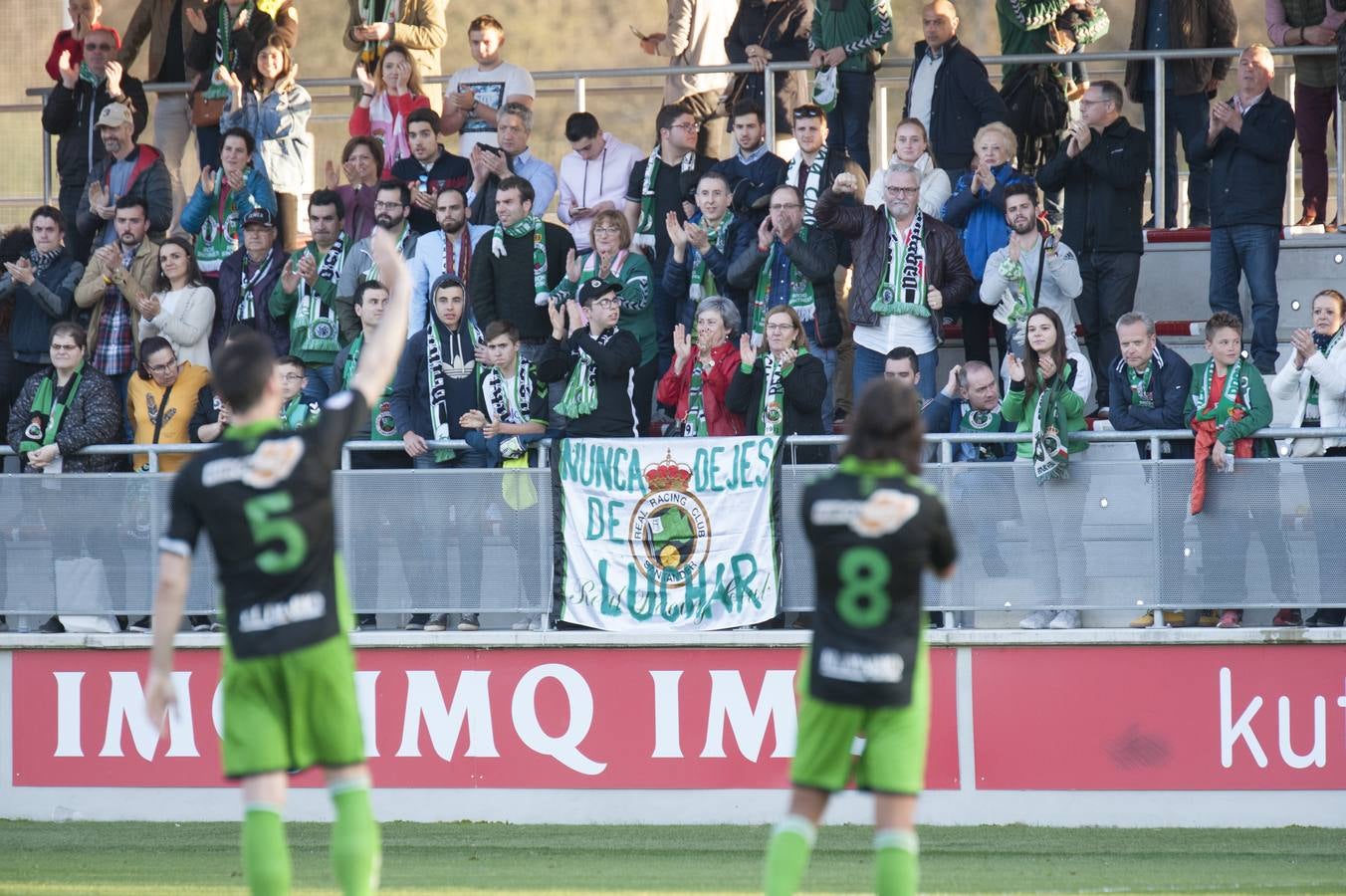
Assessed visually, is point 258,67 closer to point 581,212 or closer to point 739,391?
point 581,212

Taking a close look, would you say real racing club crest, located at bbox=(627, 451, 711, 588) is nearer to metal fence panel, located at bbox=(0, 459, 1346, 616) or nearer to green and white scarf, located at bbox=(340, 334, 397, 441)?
metal fence panel, located at bbox=(0, 459, 1346, 616)

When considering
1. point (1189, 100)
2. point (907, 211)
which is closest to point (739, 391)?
point (907, 211)

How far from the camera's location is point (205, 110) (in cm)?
1589

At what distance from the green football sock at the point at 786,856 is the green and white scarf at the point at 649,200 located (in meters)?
8.07

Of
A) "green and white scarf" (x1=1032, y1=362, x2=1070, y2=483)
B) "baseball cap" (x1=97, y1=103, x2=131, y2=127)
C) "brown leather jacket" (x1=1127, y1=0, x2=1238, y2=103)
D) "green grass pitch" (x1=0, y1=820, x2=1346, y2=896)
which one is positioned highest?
"brown leather jacket" (x1=1127, y1=0, x2=1238, y2=103)

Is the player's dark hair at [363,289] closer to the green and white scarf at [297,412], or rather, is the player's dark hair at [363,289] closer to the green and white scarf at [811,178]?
the green and white scarf at [297,412]

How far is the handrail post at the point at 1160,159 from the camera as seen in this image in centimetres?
1482

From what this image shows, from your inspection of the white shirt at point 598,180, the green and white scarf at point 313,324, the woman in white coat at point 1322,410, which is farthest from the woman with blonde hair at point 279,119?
the woman in white coat at point 1322,410

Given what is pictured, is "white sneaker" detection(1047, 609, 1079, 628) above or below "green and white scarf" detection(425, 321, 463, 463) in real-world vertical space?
below

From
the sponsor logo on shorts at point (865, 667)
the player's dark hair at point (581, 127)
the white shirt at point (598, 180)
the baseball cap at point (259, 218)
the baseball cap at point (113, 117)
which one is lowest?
the sponsor logo on shorts at point (865, 667)

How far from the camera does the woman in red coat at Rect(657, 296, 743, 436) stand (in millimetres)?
12078

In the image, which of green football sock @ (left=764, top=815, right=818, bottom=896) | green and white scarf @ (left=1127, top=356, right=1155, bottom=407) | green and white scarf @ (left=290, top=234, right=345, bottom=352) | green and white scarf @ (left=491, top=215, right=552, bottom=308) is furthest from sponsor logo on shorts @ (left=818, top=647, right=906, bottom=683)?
green and white scarf @ (left=290, top=234, right=345, bottom=352)

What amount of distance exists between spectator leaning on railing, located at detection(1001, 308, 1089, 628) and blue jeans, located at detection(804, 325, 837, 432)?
166 cm

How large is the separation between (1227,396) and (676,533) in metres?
3.48
